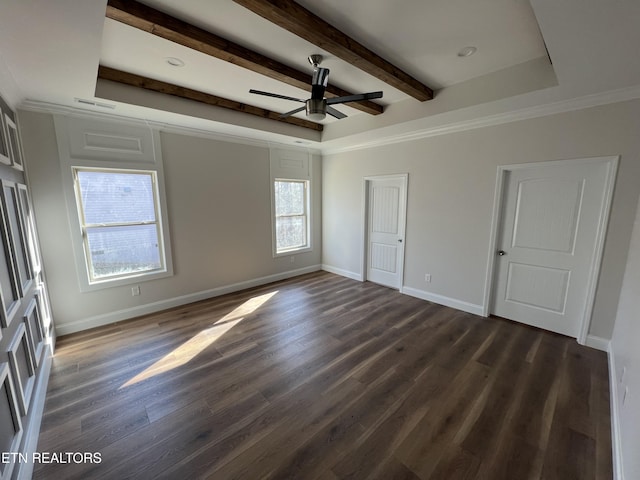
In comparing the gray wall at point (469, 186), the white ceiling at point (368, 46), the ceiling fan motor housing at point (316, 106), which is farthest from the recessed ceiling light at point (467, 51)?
the ceiling fan motor housing at point (316, 106)

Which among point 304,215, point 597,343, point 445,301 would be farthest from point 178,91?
point 597,343

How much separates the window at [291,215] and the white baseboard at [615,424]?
4376 millimetres

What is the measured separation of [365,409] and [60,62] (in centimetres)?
341

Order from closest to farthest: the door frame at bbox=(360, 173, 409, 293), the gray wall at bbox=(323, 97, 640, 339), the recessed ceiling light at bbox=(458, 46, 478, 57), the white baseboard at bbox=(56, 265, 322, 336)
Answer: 1. the recessed ceiling light at bbox=(458, 46, 478, 57)
2. the gray wall at bbox=(323, 97, 640, 339)
3. the white baseboard at bbox=(56, 265, 322, 336)
4. the door frame at bbox=(360, 173, 409, 293)

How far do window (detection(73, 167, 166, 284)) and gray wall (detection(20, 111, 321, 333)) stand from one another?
17cm

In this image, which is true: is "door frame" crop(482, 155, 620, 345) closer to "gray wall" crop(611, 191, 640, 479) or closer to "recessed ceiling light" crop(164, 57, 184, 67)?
"gray wall" crop(611, 191, 640, 479)

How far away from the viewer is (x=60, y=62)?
188 centimetres

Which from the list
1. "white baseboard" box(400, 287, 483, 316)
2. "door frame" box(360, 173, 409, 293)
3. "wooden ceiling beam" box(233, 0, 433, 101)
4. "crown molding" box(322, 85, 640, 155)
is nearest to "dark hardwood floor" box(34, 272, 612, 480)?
"white baseboard" box(400, 287, 483, 316)

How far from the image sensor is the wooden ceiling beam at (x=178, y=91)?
2.57m

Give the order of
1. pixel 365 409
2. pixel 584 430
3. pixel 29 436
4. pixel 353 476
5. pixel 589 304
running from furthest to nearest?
pixel 589 304 → pixel 365 409 → pixel 584 430 → pixel 29 436 → pixel 353 476

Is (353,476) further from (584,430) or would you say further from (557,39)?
(557,39)

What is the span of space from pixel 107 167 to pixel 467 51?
4.05m

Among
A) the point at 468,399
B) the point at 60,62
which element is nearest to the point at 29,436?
the point at 60,62

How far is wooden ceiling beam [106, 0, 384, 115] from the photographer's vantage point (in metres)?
1.67
